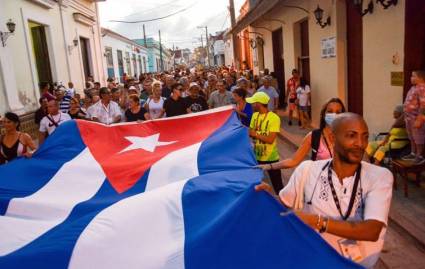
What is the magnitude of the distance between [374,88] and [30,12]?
10.1 meters

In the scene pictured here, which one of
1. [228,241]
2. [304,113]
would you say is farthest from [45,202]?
[304,113]

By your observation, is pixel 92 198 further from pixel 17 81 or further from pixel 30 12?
pixel 30 12

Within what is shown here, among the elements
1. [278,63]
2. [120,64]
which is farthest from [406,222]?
[120,64]

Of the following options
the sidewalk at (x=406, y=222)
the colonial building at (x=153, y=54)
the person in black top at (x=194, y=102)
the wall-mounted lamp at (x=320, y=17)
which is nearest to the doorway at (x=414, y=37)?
the sidewalk at (x=406, y=222)

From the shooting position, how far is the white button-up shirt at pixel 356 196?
6.49 ft

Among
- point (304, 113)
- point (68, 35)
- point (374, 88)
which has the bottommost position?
point (304, 113)

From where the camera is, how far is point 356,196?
2039 mm

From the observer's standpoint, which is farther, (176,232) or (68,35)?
(68,35)

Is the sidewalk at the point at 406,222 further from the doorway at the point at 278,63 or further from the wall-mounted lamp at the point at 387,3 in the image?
the doorway at the point at 278,63

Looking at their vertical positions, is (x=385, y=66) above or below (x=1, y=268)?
above

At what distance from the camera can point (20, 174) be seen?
4078 mm

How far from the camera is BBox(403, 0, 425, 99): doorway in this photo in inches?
226

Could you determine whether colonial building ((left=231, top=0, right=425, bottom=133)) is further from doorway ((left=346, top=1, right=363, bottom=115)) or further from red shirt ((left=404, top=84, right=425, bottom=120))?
red shirt ((left=404, top=84, right=425, bottom=120))

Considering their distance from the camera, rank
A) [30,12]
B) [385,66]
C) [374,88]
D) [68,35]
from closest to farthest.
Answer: [385,66]
[374,88]
[30,12]
[68,35]
